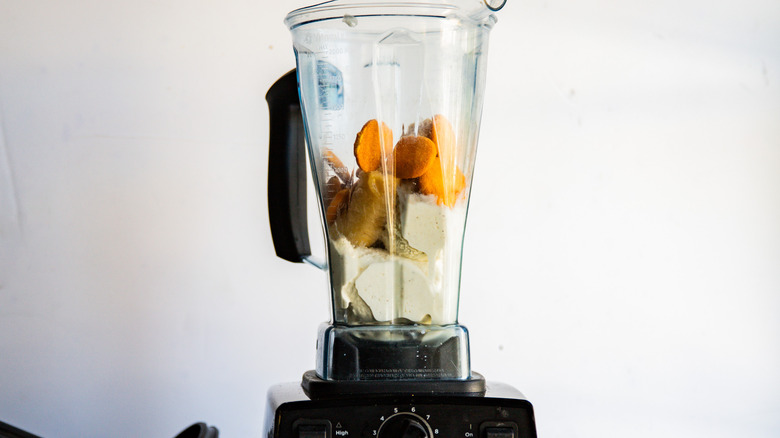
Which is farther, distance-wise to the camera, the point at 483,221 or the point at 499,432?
the point at 483,221

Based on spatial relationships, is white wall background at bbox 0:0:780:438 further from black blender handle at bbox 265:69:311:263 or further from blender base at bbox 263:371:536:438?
blender base at bbox 263:371:536:438

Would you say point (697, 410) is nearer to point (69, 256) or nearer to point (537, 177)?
point (537, 177)

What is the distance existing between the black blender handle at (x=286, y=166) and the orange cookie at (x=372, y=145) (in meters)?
0.08

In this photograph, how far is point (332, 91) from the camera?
656mm

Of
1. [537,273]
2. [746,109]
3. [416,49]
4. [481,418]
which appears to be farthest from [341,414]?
[746,109]

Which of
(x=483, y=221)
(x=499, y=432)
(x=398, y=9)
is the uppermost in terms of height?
(x=398, y=9)

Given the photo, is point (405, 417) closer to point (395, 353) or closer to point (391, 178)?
point (395, 353)

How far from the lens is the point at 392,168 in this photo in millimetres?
634

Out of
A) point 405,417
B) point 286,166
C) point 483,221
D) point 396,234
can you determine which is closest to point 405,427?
point 405,417

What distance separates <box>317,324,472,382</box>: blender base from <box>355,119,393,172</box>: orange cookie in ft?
0.50

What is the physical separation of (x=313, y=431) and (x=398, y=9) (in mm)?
379

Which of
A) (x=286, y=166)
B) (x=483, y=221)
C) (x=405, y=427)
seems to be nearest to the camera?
(x=405, y=427)

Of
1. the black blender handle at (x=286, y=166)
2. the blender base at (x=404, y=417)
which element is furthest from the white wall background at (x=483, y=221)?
the blender base at (x=404, y=417)

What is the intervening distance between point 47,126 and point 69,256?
0.57 ft
